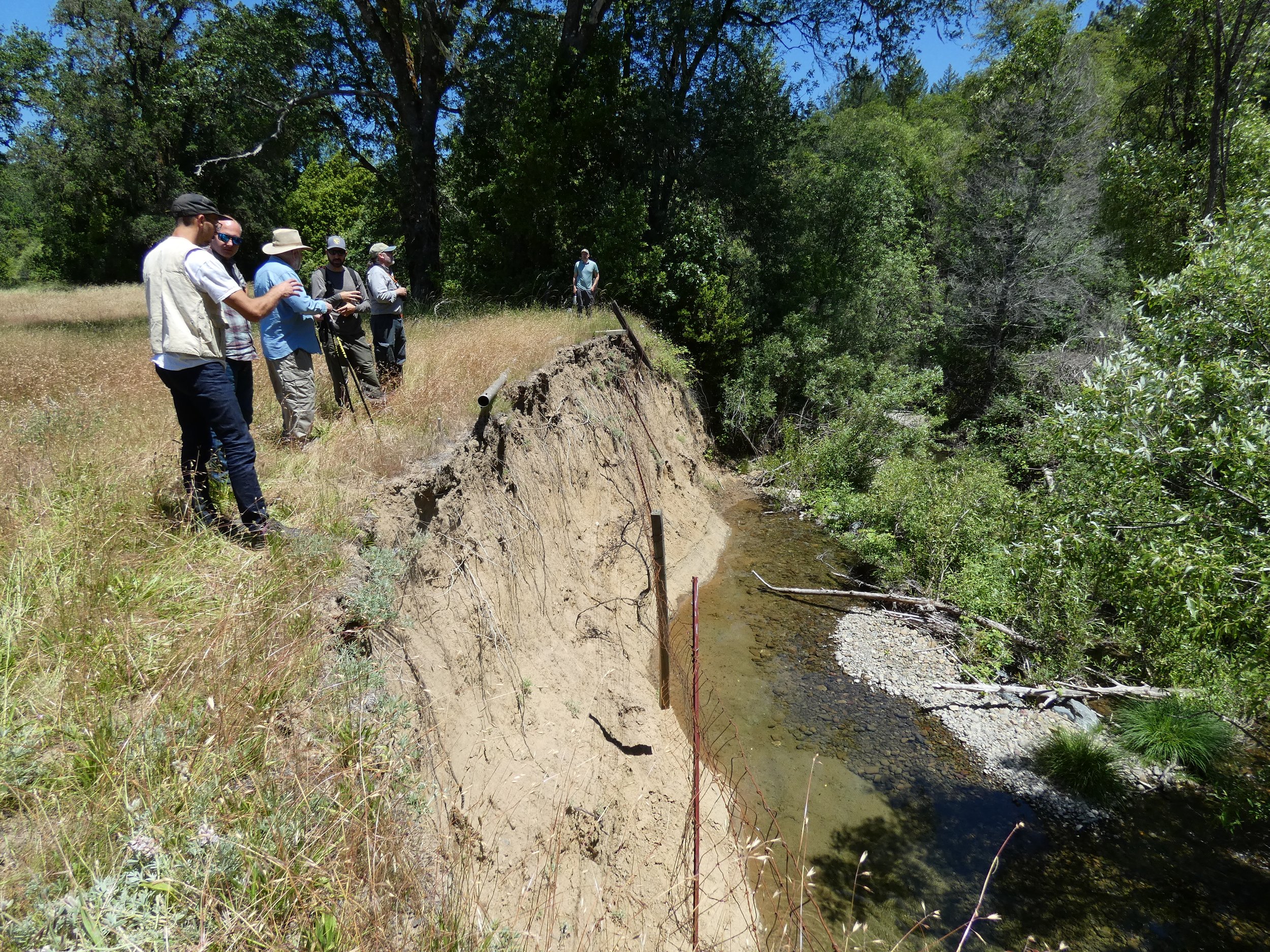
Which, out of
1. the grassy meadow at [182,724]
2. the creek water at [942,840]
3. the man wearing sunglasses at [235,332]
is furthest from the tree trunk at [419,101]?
the creek water at [942,840]

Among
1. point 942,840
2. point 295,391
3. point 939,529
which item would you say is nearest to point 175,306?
point 295,391

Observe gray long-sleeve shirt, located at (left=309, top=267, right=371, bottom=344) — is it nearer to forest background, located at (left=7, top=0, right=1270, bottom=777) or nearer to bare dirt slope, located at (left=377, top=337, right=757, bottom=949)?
bare dirt slope, located at (left=377, top=337, right=757, bottom=949)

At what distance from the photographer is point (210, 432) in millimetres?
3939

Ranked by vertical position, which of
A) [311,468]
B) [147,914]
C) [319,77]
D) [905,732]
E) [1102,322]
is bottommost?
[905,732]

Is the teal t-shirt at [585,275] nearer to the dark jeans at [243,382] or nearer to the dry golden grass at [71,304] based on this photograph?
the dark jeans at [243,382]

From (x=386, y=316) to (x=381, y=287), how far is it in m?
0.42

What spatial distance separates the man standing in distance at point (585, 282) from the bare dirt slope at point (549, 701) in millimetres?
4118

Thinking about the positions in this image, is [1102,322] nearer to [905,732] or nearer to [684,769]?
[905,732]

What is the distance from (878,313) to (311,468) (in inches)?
611

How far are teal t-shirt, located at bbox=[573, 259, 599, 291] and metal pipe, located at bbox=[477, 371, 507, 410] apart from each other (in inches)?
229

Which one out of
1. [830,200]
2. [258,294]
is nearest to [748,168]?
[830,200]

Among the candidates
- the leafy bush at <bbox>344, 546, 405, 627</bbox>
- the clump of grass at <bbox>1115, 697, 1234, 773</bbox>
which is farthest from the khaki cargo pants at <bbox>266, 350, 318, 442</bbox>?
the clump of grass at <bbox>1115, 697, 1234, 773</bbox>

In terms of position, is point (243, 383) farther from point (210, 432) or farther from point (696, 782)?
point (696, 782)

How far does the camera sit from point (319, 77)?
15078mm
